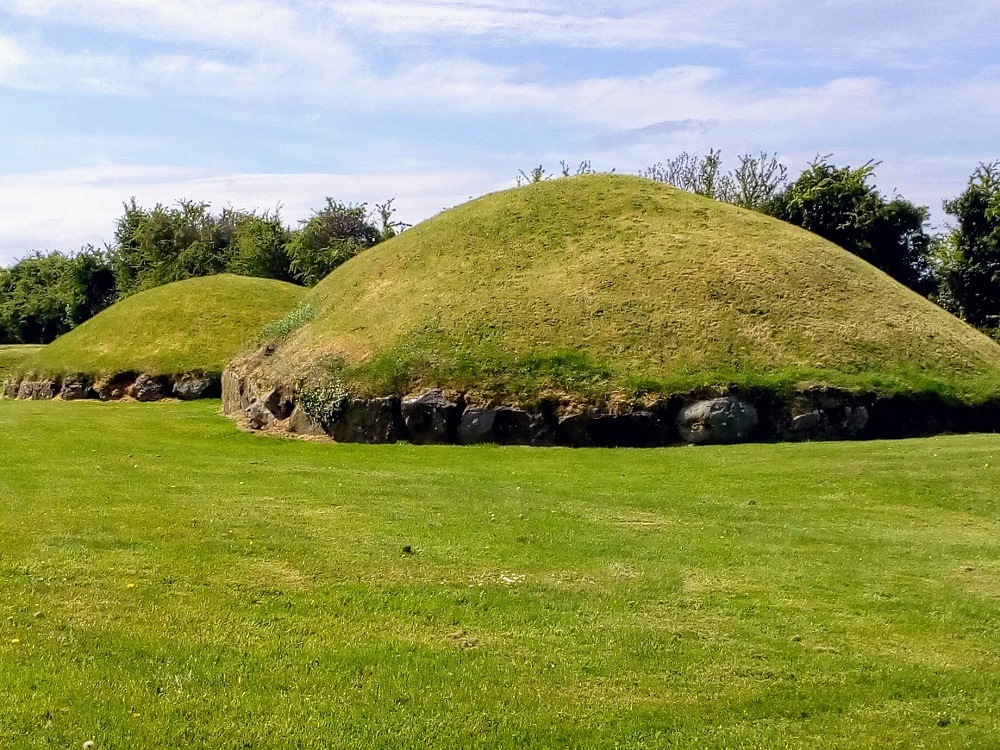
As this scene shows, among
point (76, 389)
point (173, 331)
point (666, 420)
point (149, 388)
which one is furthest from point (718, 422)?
point (173, 331)

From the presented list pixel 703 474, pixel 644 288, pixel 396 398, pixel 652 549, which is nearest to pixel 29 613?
pixel 652 549

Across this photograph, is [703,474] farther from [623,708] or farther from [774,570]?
[623,708]

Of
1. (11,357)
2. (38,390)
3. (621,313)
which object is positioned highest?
(621,313)

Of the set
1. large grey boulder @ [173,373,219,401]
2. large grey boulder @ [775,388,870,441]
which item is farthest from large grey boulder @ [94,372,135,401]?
large grey boulder @ [775,388,870,441]

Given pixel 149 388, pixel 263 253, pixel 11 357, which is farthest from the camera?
pixel 263 253

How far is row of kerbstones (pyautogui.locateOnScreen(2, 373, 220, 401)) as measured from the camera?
137ft

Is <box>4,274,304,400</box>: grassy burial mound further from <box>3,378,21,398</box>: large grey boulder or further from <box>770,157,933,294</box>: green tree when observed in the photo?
<box>770,157,933,294</box>: green tree

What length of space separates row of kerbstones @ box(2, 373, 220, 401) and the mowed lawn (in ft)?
82.4

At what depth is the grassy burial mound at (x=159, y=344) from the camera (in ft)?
139

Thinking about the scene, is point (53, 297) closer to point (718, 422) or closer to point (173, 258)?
point (173, 258)

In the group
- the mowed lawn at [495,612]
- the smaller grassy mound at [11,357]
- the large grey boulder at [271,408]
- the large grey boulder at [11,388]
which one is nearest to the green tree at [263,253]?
the smaller grassy mound at [11,357]

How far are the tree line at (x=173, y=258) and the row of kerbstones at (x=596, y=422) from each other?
3965 centimetres

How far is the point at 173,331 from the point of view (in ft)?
155

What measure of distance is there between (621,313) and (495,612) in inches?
834
